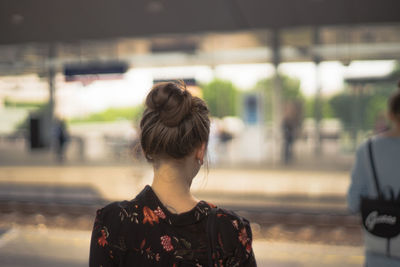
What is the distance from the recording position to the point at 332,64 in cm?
1263

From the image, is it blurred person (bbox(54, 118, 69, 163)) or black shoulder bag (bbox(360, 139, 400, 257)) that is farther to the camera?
blurred person (bbox(54, 118, 69, 163))

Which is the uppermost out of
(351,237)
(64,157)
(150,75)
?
(150,75)

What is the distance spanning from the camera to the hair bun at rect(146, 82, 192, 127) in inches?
45.9

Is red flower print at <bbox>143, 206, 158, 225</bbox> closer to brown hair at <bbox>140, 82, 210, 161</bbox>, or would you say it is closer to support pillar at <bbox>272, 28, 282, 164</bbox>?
brown hair at <bbox>140, 82, 210, 161</bbox>

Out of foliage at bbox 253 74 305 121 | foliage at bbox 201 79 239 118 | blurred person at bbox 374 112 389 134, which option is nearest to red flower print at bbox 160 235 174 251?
blurred person at bbox 374 112 389 134

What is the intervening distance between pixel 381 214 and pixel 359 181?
0.17 meters

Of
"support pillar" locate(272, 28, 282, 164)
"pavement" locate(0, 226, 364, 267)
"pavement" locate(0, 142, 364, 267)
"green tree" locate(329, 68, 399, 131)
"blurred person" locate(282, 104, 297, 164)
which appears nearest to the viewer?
"pavement" locate(0, 226, 364, 267)

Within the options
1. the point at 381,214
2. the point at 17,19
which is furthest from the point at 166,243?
the point at 17,19

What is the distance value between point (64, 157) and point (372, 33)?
985 centimetres

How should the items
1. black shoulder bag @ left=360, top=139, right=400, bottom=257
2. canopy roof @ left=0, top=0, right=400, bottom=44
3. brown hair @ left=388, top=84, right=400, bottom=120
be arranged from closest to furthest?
black shoulder bag @ left=360, top=139, right=400, bottom=257 → brown hair @ left=388, top=84, right=400, bottom=120 → canopy roof @ left=0, top=0, right=400, bottom=44

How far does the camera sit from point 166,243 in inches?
46.3

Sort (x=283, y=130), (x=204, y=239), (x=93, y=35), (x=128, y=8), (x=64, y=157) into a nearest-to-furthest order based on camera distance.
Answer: (x=204, y=239)
(x=128, y=8)
(x=93, y=35)
(x=283, y=130)
(x=64, y=157)

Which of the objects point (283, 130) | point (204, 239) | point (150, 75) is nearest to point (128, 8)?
point (150, 75)

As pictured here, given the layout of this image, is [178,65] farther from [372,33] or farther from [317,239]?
[317,239]
